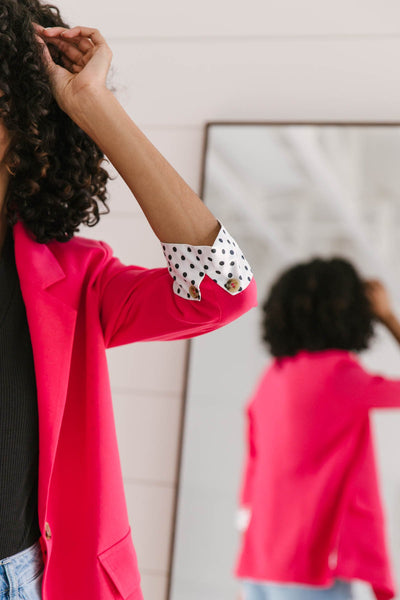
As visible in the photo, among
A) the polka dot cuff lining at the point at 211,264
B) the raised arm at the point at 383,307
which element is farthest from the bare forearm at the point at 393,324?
the polka dot cuff lining at the point at 211,264

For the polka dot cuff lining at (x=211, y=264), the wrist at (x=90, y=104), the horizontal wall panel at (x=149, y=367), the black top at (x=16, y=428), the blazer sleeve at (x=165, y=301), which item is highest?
the wrist at (x=90, y=104)

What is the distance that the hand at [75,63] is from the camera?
918mm

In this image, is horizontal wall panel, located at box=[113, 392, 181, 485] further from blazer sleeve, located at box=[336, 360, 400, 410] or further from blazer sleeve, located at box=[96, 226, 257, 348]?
blazer sleeve, located at box=[96, 226, 257, 348]

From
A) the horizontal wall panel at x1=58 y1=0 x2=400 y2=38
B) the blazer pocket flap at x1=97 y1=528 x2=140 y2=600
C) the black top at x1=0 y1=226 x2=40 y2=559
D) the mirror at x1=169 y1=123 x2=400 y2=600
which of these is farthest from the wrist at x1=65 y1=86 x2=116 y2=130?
the horizontal wall panel at x1=58 y1=0 x2=400 y2=38

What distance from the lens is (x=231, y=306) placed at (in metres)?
0.92

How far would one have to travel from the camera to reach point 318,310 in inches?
64.5

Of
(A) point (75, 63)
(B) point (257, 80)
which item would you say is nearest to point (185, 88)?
(B) point (257, 80)

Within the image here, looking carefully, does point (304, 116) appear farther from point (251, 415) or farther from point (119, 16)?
point (251, 415)

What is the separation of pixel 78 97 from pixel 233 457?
38.8 inches

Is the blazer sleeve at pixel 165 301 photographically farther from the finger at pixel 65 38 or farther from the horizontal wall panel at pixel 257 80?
the horizontal wall panel at pixel 257 80

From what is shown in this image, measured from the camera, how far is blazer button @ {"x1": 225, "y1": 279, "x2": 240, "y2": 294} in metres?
0.91

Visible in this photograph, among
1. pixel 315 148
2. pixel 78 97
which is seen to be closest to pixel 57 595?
pixel 78 97

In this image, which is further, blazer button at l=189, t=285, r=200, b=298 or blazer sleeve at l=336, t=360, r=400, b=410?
blazer sleeve at l=336, t=360, r=400, b=410

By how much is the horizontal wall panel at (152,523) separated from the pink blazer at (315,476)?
0.18 m
